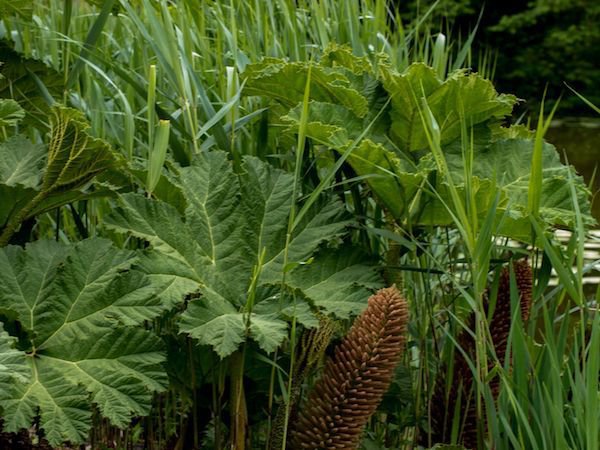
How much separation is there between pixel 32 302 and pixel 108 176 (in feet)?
1.11

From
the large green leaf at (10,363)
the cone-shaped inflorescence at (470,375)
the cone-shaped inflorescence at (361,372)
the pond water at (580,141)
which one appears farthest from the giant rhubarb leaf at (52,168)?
the pond water at (580,141)

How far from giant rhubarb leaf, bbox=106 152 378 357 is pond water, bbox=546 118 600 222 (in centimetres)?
686

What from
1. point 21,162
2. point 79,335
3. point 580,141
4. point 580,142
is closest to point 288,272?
point 79,335

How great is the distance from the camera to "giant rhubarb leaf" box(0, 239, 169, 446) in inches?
58.2

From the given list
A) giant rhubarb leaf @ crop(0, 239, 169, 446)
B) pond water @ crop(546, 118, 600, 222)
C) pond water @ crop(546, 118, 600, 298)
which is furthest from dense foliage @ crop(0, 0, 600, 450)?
pond water @ crop(546, 118, 600, 222)

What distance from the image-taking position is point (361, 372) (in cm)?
155

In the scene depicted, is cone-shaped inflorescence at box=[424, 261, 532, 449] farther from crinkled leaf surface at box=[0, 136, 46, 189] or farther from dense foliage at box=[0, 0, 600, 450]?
crinkled leaf surface at box=[0, 136, 46, 189]

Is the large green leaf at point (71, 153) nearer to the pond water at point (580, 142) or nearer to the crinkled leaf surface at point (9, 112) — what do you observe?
the crinkled leaf surface at point (9, 112)

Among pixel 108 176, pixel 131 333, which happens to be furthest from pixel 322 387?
pixel 108 176

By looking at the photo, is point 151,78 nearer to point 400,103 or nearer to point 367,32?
point 400,103

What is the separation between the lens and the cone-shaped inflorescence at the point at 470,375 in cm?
176

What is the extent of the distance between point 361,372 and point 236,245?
0.35m

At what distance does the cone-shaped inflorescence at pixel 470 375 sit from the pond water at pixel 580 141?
6.73 metres

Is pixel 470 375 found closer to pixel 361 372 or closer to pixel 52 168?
pixel 361 372
